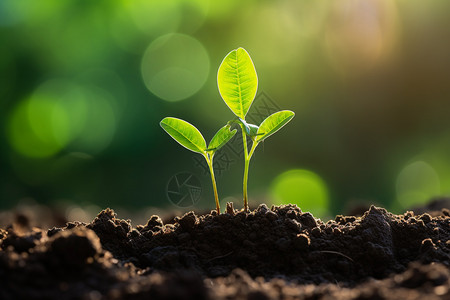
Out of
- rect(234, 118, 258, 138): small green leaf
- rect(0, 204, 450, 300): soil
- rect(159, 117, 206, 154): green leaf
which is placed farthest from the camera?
rect(159, 117, 206, 154): green leaf

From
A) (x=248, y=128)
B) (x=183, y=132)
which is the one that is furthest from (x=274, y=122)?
(x=183, y=132)

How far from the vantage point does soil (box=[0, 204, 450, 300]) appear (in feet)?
3.25

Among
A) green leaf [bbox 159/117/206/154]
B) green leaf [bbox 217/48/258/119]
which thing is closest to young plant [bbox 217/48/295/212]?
green leaf [bbox 217/48/258/119]

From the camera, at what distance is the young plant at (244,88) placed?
1.52m

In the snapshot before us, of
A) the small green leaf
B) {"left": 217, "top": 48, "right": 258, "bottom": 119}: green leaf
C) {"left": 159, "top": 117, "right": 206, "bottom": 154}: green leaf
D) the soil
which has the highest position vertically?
{"left": 217, "top": 48, "right": 258, "bottom": 119}: green leaf

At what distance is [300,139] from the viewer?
19.4 feet

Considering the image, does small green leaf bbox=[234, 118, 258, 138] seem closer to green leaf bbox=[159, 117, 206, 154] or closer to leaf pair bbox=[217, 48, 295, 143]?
leaf pair bbox=[217, 48, 295, 143]

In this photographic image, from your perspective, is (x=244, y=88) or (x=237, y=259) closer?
(x=237, y=259)

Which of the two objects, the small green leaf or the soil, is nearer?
the soil

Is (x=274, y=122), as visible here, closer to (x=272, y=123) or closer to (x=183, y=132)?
(x=272, y=123)

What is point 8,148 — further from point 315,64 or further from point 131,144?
point 315,64

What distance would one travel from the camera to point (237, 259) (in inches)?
56.4

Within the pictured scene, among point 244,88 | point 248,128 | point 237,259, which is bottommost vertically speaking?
point 237,259

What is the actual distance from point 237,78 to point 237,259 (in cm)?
62
